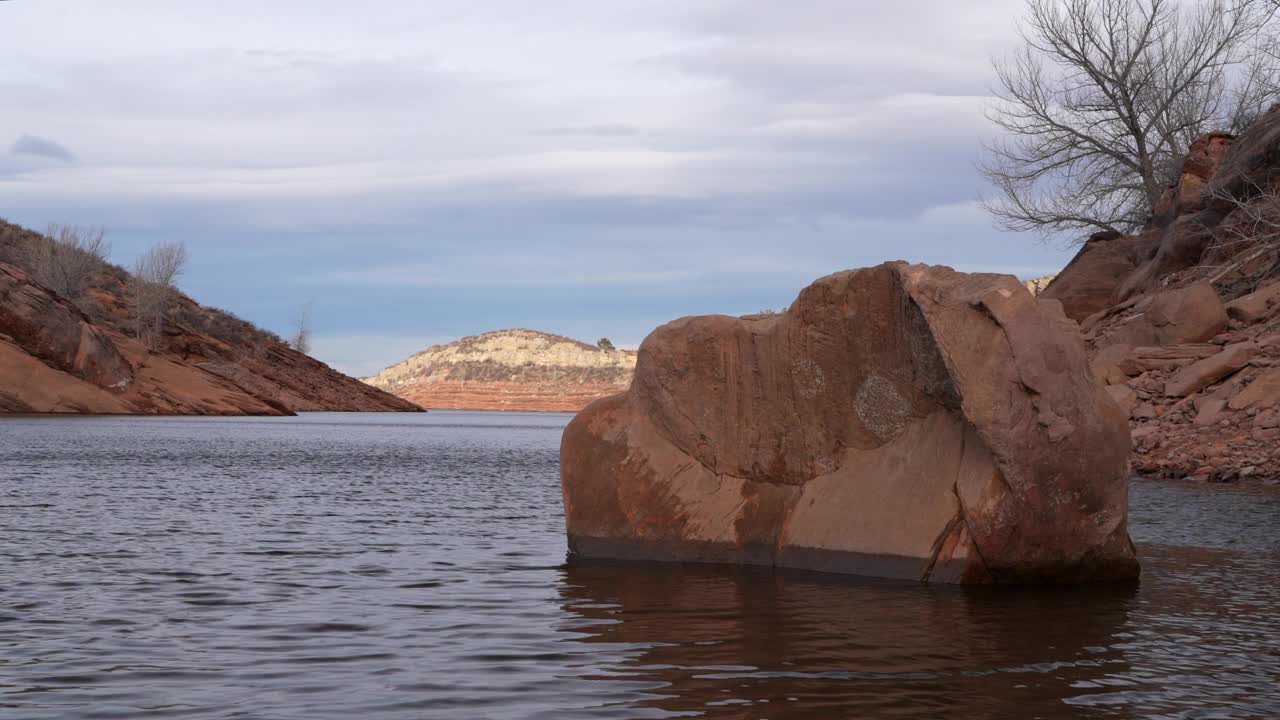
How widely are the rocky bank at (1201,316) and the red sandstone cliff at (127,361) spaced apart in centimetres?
5090

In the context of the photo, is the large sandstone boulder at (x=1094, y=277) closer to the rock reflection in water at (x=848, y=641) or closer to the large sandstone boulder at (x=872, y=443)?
the large sandstone boulder at (x=872, y=443)

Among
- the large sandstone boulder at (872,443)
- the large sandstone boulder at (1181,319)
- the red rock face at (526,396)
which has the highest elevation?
the red rock face at (526,396)

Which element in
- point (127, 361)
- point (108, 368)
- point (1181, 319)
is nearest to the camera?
point (1181, 319)

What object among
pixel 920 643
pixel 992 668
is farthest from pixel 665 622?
pixel 992 668

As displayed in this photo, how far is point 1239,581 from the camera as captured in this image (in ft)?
36.6

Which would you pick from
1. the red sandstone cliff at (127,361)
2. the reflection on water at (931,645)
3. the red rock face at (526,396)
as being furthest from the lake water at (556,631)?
the red rock face at (526,396)

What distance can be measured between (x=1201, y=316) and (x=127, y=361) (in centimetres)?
6168

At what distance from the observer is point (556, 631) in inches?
350

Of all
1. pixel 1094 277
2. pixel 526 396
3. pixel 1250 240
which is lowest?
pixel 526 396

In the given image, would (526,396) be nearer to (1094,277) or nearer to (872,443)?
(1094,277)

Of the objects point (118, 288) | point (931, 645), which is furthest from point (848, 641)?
point (118, 288)

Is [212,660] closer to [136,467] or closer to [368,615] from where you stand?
[368,615]

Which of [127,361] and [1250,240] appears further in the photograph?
[127,361]

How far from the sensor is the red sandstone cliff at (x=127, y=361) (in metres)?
61.4
